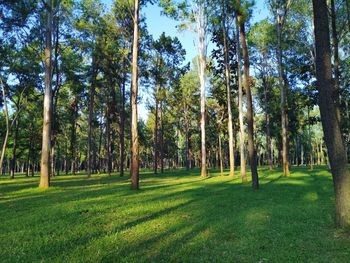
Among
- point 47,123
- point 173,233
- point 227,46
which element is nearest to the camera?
point 173,233

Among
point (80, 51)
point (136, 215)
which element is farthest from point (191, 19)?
point (136, 215)

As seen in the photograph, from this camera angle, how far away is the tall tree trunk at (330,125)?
808 centimetres

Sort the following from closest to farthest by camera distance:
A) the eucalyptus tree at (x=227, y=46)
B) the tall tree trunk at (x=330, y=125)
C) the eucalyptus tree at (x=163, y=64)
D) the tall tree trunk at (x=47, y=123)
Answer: the tall tree trunk at (x=330, y=125) → the tall tree trunk at (x=47, y=123) → the eucalyptus tree at (x=227, y=46) → the eucalyptus tree at (x=163, y=64)

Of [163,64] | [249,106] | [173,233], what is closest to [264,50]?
[163,64]

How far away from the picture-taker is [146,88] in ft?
152

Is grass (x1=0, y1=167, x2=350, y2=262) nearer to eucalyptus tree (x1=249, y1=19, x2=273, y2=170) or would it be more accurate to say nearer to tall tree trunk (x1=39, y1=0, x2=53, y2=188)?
tall tree trunk (x1=39, y1=0, x2=53, y2=188)

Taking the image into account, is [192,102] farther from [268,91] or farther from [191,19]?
[191,19]

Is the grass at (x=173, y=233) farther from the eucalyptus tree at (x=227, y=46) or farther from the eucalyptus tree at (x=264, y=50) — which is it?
the eucalyptus tree at (x=264, y=50)

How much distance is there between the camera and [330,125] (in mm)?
8336

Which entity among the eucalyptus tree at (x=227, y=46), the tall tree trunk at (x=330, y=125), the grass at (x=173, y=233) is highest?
the eucalyptus tree at (x=227, y=46)

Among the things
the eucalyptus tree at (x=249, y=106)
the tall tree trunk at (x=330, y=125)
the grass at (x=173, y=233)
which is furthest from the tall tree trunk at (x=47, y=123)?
the tall tree trunk at (x=330, y=125)

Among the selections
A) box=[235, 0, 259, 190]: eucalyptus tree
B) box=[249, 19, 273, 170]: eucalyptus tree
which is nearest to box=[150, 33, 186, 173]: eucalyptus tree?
box=[249, 19, 273, 170]: eucalyptus tree

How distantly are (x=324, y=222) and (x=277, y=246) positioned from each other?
2.99 metres

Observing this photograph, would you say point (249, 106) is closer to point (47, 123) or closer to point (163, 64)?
point (47, 123)
